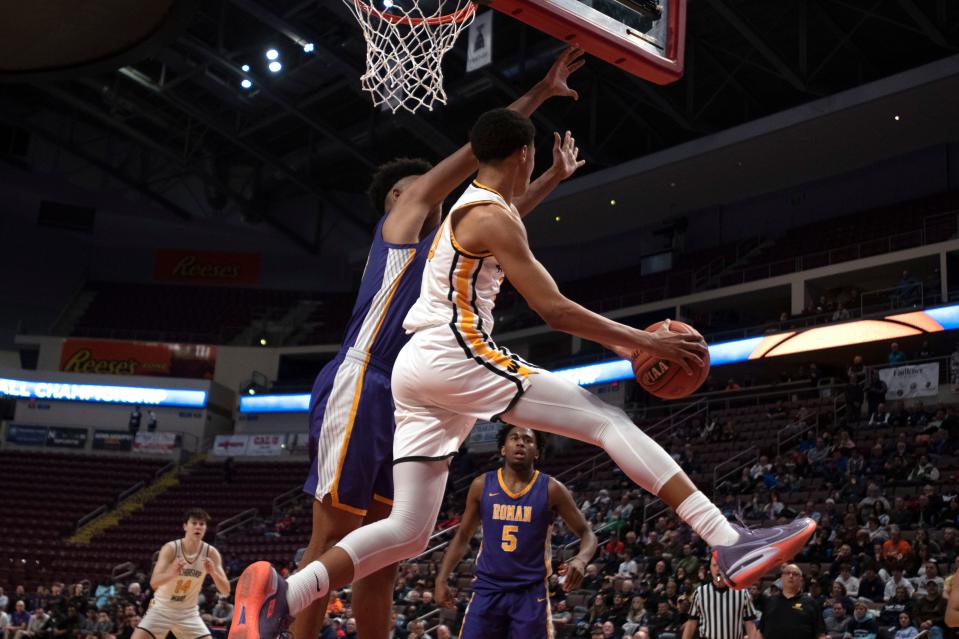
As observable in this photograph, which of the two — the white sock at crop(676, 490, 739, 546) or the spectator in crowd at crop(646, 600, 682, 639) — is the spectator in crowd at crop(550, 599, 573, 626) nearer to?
the spectator in crowd at crop(646, 600, 682, 639)

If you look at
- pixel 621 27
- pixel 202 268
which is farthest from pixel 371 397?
pixel 202 268

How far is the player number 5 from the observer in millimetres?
6059

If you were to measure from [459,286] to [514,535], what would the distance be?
7.96 feet

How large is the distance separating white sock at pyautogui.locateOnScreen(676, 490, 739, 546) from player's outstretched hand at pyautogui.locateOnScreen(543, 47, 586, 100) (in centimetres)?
211

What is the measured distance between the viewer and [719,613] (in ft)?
29.2

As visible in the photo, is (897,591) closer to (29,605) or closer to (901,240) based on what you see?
(901,240)

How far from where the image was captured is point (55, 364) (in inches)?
1377

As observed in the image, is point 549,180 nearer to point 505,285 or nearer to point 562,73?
point 562,73

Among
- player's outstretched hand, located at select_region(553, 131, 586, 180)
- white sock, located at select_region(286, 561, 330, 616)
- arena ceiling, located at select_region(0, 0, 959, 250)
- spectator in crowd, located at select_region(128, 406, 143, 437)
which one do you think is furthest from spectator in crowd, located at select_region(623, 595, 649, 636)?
spectator in crowd, located at select_region(128, 406, 143, 437)

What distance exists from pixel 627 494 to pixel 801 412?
14.3 feet

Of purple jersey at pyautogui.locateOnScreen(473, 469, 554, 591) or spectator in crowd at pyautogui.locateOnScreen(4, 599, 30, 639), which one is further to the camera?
spectator in crowd at pyautogui.locateOnScreen(4, 599, 30, 639)

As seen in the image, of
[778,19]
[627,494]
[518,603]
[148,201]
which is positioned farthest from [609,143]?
[518,603]

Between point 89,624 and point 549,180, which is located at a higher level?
point 549,180

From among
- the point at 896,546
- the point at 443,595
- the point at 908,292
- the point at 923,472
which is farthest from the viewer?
the point at 908,292
